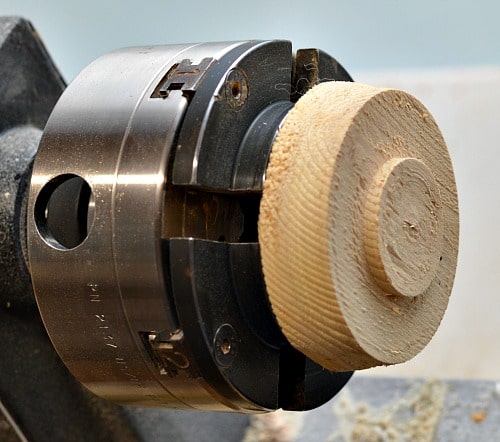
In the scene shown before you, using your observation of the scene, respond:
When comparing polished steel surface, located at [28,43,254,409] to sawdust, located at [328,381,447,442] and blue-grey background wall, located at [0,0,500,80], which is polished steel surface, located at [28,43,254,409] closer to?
sawdust, located at [328,381,447,442]

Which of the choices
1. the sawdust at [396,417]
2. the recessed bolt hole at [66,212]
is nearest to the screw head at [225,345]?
the recessed bolt hole at [66,212]

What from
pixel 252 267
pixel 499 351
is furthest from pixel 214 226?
pixel 499 351

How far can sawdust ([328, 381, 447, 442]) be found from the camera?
969 millimetres

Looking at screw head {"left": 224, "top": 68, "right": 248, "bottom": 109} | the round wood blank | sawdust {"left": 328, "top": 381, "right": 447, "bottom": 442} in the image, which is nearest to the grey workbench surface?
sawdust {"left": 328, "top": 381, "right": 447, "bottom": 442}

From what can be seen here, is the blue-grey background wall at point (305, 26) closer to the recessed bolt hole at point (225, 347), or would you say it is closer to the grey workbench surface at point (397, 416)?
the grey workbench surface at point (397, 416)

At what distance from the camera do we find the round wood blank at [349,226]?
0.55m

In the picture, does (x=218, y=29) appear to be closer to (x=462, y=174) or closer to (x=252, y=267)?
(x=462, y=174)

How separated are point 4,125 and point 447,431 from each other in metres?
0.55

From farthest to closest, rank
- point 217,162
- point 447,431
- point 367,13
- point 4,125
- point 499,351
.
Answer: point 367,13 < point 499,351 < point 447,431 < point 4,125 < point 217,162

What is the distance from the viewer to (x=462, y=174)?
3.81ft

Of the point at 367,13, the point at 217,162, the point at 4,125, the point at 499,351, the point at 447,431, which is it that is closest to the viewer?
the point at 217,162

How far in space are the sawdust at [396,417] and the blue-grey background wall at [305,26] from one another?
17.3 inches

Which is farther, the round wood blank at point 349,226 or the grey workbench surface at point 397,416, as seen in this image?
the grey workbench surface at point 397,416

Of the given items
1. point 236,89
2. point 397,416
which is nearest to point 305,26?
point 397,416
